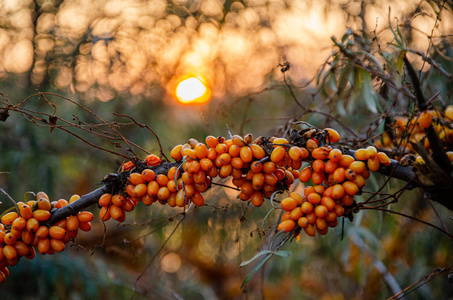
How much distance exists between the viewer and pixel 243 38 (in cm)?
302

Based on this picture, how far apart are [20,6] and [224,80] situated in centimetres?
166

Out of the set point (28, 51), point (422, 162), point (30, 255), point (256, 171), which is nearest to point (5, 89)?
point (28, 51)

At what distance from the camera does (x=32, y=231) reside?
0.85m

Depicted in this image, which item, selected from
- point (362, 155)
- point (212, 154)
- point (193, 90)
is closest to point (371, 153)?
point (362, 155)

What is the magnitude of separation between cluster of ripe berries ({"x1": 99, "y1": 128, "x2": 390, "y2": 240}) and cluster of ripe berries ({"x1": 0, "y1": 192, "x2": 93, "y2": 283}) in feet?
→ 0.37

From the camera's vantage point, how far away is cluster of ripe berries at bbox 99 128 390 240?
74 cm

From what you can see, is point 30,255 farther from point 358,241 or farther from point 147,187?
point 358,241

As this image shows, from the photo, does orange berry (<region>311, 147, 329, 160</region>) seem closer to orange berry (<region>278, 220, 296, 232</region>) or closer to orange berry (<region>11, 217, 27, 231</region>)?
orange berry (<region>278, 220, 296, 232</region>)

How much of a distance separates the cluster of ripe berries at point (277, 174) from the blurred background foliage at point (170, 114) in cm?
116

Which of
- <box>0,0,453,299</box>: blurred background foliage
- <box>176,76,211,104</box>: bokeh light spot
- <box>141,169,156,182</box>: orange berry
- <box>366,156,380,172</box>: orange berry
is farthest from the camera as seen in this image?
<box>176,76,211,104</box>: bokeh light spot

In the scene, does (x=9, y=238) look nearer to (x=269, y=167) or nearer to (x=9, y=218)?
(x=9, y=218)

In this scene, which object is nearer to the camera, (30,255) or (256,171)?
(256,171)

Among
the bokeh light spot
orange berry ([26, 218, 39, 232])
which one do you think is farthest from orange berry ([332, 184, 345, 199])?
the bokeh light spot

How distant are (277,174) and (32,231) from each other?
61 centimetres
